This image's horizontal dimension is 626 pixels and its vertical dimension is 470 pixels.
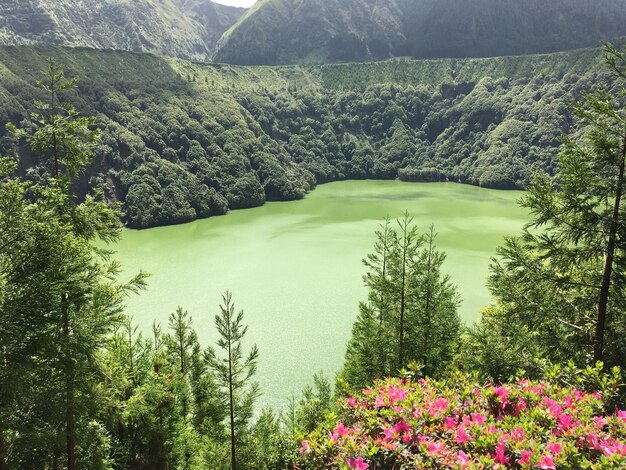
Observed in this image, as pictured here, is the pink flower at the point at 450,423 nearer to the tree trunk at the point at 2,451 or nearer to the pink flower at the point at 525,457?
the pink flower at the point at 525,457

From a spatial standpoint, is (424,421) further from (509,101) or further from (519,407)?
(509,101)

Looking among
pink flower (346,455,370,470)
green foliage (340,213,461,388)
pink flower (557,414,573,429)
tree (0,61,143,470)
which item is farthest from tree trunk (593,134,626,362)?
tree (0,61,143,470)

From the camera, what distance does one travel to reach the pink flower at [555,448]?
443 centimetres

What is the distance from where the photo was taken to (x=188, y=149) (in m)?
101

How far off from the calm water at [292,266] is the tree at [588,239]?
20.1 meters

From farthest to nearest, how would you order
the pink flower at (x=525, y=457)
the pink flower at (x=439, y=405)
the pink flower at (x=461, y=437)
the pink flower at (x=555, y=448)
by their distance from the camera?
the pink flower at (x=439, y=405), the pink flower at (x=461, y=437), the pink flower at (x=555, y=448), the pink flower at (x=525, y=457)

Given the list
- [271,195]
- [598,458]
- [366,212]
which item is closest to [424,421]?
[598,458]

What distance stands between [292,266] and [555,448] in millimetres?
49844

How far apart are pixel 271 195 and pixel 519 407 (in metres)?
102

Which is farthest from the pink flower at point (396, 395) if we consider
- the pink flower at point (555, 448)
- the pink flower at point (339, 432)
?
the pink flower at point (555, 448)

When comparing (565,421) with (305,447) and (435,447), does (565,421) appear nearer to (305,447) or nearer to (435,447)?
(435,447)

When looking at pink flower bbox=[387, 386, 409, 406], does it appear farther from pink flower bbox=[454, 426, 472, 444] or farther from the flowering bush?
pink flower bbox=[454, 426, 472, 444]

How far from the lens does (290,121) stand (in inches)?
5723

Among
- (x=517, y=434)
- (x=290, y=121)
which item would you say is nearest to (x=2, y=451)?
(x=517, y=434)
